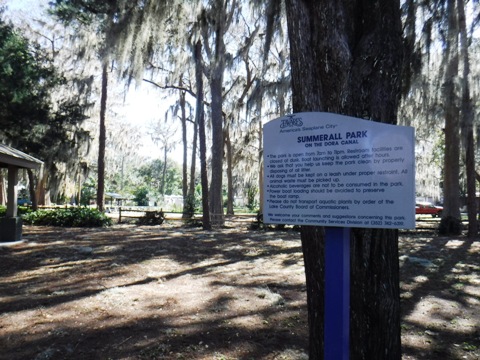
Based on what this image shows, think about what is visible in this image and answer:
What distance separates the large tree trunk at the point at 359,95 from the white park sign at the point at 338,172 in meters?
0.47

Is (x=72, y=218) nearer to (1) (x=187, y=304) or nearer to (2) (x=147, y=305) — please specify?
(2) (x=147, y=305)

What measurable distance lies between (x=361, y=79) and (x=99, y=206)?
63.9 feet

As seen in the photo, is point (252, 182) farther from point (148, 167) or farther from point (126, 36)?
point (148, 167)

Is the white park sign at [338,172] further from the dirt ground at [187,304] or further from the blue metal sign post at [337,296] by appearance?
the dirt ground at [187,304]

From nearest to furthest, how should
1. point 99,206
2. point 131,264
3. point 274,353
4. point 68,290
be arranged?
point 274,353, point 68,290, point 131,264, point 99,206

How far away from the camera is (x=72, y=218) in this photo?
18312 millimetres

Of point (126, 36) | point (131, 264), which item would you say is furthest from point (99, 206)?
point (131, 264)

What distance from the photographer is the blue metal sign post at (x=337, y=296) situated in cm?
234

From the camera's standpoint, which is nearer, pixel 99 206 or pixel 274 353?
pixel 274 353

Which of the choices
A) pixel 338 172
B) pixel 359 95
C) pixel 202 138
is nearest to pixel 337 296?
pixel 338 172

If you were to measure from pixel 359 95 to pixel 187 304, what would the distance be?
4.10m

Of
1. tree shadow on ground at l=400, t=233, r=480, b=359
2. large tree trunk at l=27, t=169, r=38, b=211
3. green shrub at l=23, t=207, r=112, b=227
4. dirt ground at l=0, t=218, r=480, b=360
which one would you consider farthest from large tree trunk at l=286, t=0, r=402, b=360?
large tree trunk at l=27, t=169, r=38, b=211

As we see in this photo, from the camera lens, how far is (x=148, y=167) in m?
76.9

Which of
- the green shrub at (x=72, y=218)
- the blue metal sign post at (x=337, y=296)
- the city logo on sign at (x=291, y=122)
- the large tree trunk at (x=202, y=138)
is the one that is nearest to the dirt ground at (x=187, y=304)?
the blue metal sign post at (x=337, y=296)
